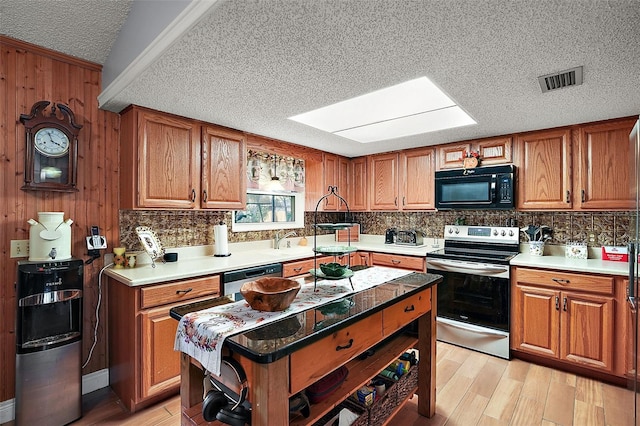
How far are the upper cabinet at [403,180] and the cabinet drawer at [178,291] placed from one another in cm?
245

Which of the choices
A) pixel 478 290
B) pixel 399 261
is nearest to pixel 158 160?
pixel 399 261

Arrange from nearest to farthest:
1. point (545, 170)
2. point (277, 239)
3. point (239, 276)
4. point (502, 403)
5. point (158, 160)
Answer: point (502, 403) → point (158, 160) → point (239, 276) → point (545, 170) → point (277, 239)

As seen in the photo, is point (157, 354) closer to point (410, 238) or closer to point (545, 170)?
point (410, 238)

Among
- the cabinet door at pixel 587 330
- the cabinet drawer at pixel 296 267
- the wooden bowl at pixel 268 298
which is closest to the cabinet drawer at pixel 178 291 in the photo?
the cabinet drawer at pixel 296 267

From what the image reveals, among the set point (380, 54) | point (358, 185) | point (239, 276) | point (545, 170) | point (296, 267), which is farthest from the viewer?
point (358, 185)

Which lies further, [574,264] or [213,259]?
[213,259]

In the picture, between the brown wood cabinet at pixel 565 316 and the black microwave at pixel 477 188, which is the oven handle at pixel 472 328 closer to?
the brown wood cabinet at pixel 565 316

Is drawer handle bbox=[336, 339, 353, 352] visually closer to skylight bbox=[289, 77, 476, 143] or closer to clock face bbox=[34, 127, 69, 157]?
skylight bbox=[289, 77, 476, 143]

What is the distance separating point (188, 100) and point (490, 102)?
7.31 feet

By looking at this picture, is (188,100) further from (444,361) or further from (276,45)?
(444,361)

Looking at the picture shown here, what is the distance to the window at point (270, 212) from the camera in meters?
3.59

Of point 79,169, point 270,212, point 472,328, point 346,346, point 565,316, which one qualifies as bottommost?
point 472,328

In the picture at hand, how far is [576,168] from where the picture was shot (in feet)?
9.57

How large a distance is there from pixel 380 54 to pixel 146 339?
2324 mm
